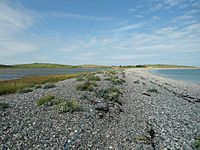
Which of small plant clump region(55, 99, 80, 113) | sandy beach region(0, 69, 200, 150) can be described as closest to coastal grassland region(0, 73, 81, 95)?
sandy beach region(0, 69, 200, 150)

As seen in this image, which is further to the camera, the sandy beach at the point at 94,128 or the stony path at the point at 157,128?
the stony path at the point at 157,128

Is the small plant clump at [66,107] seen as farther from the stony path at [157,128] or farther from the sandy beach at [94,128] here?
the stony path at [157,128]

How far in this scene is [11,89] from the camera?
2269 centimetres

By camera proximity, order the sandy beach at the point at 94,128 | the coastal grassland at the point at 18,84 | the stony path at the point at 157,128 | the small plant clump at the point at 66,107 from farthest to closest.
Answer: the coastal grassland at the point at 18,84, the small plant clump at the point at 66,107, the stony path at the point at 157,128, the sandy beach at the point at 94,128

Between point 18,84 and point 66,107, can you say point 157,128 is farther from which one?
point 18,84

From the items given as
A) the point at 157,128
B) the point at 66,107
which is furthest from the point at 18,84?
the point at 157,128

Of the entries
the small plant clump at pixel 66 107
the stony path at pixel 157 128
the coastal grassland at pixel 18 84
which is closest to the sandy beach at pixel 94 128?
the stony path at pixel 157 128

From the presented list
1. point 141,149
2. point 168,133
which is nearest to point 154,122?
point 168,133

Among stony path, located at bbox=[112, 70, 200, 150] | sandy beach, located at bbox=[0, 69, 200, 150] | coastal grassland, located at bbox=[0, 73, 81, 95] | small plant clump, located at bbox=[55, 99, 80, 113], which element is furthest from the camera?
coastal grassland, located at bbox=[0, 73, 81, 95]

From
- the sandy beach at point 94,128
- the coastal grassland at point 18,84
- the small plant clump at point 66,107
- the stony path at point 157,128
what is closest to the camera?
the sandy beach at point 94,128

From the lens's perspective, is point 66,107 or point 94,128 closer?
point 94,128

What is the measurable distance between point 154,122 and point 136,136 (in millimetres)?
2723

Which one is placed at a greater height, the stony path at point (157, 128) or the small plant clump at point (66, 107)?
the small plant clump at point (66, 107)

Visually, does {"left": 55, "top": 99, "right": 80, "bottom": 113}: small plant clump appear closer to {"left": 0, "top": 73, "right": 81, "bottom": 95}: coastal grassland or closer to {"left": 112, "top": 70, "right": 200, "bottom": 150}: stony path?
{"left": 112, "top": 70, "right": 200, "bottom": 150}: stony path
